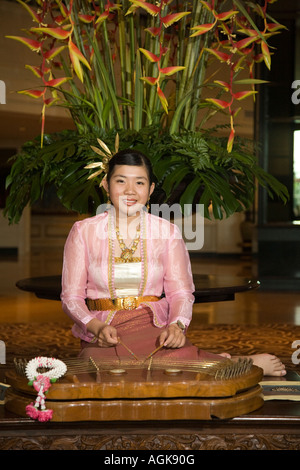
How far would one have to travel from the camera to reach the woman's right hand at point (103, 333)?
2.11m

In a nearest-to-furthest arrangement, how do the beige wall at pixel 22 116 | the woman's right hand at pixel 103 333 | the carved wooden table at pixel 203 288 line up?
1. the woman's right hand at pixel 103 333
2. the carved wooden table at pixel 203 288
3. the beige wall at pixel 22 116

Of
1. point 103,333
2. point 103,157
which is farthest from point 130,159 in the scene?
point 103,333

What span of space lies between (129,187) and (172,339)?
0.54 m

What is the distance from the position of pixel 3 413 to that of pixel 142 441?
373 mm

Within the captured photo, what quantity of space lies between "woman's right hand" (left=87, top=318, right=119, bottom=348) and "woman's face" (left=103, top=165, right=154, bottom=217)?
16.2 inches

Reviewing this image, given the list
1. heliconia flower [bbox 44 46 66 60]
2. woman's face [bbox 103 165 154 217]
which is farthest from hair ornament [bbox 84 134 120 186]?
heliconia flower [bbox 44 46 66 60]

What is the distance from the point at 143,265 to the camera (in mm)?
2430

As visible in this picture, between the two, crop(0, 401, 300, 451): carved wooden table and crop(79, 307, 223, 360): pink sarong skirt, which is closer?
crop(0, 401, 300, 451): carved wooden table

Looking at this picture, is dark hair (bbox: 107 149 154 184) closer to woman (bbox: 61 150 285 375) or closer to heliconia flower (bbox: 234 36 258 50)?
woman (bbox: 61 150 285 375)

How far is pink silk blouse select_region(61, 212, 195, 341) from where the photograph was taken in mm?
2354

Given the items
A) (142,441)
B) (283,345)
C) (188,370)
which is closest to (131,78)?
(188,370)

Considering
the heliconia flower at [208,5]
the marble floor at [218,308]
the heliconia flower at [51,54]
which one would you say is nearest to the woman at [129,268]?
the heliconia flower at [51,54]

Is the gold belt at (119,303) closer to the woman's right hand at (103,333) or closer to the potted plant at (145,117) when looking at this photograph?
the woman's right hand at (103,333)

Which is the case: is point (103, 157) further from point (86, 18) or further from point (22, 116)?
point (22, 116)
